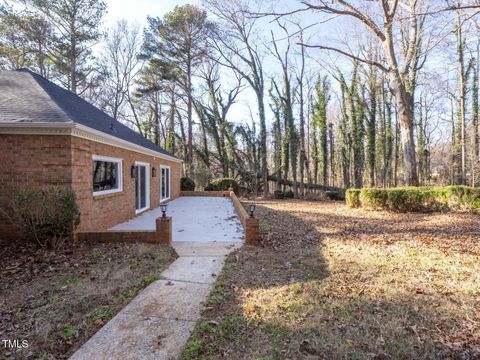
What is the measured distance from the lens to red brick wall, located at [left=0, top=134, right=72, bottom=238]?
6.31 m

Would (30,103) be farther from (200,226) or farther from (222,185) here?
(222,185)

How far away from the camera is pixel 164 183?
1547 centimetres

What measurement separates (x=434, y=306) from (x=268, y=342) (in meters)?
2.16

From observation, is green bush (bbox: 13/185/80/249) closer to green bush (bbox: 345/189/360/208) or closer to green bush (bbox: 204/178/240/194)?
green bush (bbox: 345/189/360/208)

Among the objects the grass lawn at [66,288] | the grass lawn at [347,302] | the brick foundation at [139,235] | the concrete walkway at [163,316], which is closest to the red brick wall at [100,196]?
the brick foundation at [139,235]

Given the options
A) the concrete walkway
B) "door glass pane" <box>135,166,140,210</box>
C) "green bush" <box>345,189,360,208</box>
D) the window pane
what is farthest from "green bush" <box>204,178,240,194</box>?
the concrete walkway

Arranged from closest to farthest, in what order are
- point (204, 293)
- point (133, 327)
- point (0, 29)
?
point (133, 327) → point (204, 293) → point (0, 29)

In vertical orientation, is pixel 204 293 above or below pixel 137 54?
below

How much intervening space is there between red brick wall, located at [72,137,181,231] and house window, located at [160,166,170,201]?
3671 mm

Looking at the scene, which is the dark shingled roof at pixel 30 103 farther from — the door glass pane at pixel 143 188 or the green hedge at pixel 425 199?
the green hedge at pixel 425 199

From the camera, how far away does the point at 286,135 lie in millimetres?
24750

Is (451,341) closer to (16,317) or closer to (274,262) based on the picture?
(274,262)

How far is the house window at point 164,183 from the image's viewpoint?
1481 centimetres

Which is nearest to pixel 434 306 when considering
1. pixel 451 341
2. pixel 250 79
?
pixel 451 341
